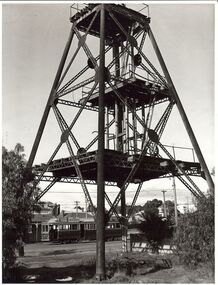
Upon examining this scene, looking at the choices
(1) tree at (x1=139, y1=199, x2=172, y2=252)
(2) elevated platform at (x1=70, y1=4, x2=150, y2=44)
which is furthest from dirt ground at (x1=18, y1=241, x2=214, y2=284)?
(2) elevated platform at (x1=70, y1=4, x2=150, y2=44)

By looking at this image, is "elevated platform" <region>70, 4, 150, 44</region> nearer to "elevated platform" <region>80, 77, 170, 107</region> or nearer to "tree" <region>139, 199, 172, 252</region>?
"elevated platform" <region>80, 77, 170, 107</region>

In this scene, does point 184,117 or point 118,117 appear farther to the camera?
point 118,117

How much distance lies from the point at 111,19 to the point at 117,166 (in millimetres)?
9535

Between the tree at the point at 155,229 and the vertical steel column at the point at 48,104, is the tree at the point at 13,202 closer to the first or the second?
the vertical steel column at the point at 48,104

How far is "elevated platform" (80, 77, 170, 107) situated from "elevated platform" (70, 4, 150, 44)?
155 inches

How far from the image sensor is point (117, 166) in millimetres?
17672

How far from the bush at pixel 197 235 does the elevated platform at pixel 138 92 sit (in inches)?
304

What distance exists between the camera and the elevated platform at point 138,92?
64.1ft

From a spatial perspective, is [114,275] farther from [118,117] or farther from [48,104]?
A: [118,117]

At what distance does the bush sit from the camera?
46.2ft

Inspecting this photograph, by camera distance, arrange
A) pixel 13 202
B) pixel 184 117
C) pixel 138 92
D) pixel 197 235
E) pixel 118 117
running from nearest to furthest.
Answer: pixel 13 202, pixel 197 235, pixel 184 117, pixel 138 92, pixel 118 117

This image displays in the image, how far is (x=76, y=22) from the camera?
2134 centimetres

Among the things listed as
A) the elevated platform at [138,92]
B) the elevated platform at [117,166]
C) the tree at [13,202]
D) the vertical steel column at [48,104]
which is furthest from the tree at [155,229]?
the tree at [13,202]

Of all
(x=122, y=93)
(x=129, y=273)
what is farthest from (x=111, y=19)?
(x=129, y=273)
